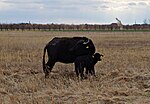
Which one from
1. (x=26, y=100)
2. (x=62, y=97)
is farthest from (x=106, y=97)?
(x=26, y=100)

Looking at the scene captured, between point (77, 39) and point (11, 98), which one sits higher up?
point (77, 39)

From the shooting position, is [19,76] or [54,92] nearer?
[54,92]

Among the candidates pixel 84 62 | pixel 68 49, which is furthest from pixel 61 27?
pixel 84 62

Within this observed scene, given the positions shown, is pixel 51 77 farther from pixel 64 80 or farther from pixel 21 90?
pixel 21 90

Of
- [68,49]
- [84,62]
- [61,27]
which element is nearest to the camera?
[84,62]

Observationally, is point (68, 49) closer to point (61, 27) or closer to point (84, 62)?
point (84, 62)

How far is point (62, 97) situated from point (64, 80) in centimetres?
292

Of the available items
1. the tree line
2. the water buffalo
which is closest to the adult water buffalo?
the water buffalo

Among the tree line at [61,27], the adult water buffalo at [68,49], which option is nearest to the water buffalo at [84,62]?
the adult water buffalo at [68,49]

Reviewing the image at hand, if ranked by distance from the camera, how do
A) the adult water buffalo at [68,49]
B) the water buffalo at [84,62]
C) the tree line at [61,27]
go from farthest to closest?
the tree line at [61,27]
the adult water buffalo at [68,49]
the water buffalo at [84,62]

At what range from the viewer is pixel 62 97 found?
10445 mm

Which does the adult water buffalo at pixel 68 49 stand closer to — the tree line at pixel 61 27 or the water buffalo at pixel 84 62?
the water buffalo at pixel 84 62

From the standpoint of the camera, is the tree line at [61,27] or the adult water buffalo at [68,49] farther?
the tree line at [61,27]

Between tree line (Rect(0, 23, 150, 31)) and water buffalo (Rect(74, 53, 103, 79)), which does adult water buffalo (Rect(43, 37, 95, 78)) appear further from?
tree line (Rect(0, 23, 150, 31))
